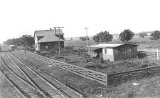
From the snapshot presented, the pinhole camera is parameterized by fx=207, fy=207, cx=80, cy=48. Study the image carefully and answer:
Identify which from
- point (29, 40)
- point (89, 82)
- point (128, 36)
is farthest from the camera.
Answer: point (29, 40)

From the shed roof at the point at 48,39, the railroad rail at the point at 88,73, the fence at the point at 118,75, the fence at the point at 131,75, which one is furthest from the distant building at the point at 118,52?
the shed roof at the point at 48,39

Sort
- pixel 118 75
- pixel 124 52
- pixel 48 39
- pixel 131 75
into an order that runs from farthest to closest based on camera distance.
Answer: pixel 48 39 → pixel 124 52 → pixel 131 75 → pixel 118 75

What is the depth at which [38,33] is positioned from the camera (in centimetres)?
6675

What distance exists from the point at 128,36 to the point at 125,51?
3368 centimetres

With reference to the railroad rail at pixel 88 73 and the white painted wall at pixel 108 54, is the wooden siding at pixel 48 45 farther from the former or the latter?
the railroad rail at pixel 88 73

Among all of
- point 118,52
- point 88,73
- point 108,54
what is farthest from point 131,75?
point 108,54

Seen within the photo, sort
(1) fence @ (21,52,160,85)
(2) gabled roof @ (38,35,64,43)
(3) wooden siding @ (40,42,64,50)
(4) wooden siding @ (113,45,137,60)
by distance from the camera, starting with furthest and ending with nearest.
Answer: (3) wooden siding @ (40,42,64,50), (2) gabled roof @ (38,35,64,43), (4) wooden siding @ (113,45,137,60), (1) fence @ (21,52,160,85)

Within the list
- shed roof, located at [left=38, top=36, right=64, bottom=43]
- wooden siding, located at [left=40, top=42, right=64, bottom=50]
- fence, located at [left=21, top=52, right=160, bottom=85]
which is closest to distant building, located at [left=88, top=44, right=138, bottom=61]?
fence, located at [left=21, top=52, right=160, bottom=85]

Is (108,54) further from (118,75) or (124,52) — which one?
(118,75)

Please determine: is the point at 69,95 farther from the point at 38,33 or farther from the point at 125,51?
the point at 38,33

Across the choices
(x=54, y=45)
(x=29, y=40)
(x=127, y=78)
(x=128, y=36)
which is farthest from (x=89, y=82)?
(x=29, y=40)

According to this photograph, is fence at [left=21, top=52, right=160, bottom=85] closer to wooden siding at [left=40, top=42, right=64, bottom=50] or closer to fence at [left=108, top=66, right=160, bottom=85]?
fence at [left=108, top=66, right=160, bottom=85]

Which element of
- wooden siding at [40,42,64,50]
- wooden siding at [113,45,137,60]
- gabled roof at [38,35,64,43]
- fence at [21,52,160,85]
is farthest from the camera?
wooden siding at [40,42,64,50]

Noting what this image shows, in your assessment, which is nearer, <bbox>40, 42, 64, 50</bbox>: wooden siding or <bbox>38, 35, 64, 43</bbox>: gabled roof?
<bbox>38, 35, 64, 43</bbox>: gabled roof
